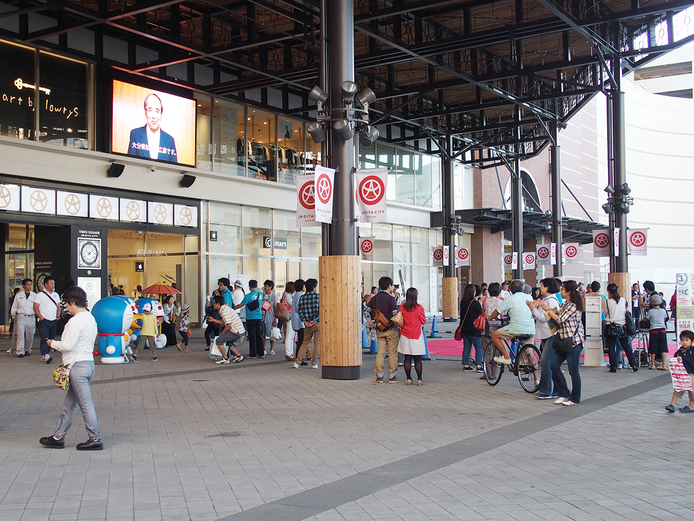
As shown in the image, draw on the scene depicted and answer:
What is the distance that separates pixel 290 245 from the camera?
29.6 m

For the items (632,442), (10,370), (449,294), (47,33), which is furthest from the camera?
(449,294)

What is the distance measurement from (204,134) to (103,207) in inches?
210

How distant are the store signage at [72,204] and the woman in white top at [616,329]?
15248 millimetres

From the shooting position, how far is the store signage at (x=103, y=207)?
71.4 feet

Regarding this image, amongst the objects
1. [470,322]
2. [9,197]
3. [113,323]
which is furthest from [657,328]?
[9,197]

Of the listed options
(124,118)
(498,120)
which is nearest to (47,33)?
(124,118)

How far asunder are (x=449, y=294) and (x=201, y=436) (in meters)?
26.1

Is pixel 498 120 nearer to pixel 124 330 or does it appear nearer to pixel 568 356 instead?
pixel 124 330

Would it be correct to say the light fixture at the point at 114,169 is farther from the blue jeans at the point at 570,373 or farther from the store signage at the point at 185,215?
the blue jeans at the point at 570,373

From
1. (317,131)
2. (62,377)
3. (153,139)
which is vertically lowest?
(62,377)

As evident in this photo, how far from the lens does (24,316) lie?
56.8 feet

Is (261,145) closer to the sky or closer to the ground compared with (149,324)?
closer to the sky

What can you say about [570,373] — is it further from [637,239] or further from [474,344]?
[637,239]

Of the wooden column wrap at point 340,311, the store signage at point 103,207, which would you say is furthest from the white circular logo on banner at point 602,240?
the store signage at point 103,207
